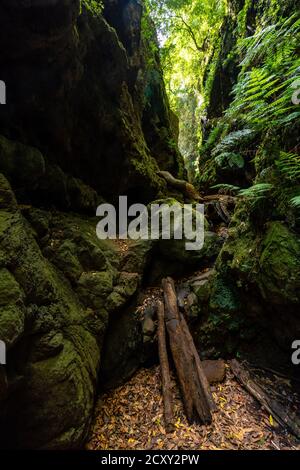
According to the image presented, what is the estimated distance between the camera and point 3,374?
2.51 metres

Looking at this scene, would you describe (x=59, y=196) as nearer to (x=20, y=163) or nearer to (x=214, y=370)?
(x=20, y=163)

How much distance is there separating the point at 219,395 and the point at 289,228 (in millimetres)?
3123

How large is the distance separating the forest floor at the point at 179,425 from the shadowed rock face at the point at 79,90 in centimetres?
516

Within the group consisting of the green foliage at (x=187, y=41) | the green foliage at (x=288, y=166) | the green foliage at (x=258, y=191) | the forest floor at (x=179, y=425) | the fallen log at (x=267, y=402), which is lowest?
the forest floor at (x=179, y=425)

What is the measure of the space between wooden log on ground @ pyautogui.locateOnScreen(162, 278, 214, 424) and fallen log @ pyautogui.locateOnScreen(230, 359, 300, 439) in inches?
29.4

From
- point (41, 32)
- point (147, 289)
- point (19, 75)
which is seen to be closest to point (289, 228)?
point (147, 289)

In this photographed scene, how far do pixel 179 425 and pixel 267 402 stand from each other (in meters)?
1.47

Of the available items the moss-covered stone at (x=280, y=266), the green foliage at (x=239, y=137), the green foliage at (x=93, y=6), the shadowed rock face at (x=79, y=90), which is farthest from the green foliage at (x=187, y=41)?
the moss-covered stone at (x=280, y=266)

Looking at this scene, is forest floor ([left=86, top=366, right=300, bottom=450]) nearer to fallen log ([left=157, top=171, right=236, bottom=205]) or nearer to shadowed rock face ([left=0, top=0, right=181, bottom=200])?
shadowed rock face ([left=0, top=0, right=181, bottom=200])

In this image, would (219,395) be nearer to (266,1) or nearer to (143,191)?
(143,191)

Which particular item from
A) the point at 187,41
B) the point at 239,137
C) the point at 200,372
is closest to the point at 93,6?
the point at 239,137

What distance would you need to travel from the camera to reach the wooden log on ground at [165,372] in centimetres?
367

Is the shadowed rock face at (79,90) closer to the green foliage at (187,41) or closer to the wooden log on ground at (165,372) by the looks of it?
the wooden log on ground at (165,372)

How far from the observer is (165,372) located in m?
4.30
